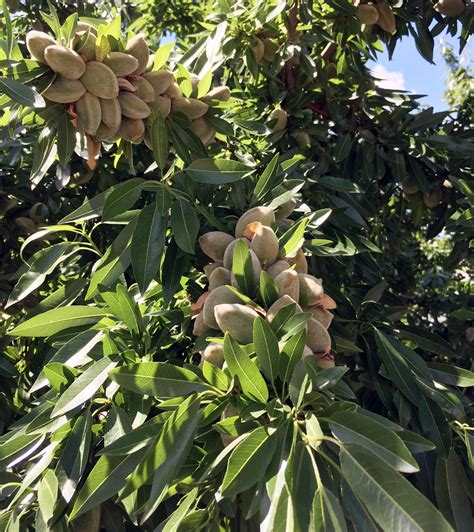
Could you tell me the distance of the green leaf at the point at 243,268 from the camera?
111 cm

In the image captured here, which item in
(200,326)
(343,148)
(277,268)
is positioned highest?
(343,148)

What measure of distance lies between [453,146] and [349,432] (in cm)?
142

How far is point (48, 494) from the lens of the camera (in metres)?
1.10

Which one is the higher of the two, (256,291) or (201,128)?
(201,128)

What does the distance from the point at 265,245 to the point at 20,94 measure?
53 cm

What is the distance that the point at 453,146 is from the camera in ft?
6.68

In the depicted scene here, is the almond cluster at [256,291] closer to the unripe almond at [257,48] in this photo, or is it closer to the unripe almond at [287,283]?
the unripe almond at [287,283]

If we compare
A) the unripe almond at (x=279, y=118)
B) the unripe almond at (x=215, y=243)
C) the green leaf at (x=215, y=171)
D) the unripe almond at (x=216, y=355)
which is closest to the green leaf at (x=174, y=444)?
the unripe almond at (x=216, y=355)

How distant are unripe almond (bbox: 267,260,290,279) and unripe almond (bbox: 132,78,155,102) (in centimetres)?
46

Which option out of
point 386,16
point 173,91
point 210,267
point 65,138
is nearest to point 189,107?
point 173,91

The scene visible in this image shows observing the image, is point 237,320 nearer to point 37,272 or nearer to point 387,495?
point 387,495

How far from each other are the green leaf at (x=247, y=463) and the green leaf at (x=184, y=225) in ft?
1.49

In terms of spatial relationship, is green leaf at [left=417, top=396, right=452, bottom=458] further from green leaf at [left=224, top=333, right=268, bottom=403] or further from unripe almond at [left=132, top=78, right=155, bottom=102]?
unripe almond at [left=132, top=78, right=155, bottom=102]

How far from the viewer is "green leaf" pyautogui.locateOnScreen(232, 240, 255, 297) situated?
111 centimetres
